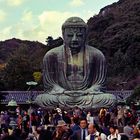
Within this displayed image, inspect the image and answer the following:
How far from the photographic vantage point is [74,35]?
31438 mm

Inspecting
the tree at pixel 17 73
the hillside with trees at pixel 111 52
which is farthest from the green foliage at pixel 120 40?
the tree at pixel 17 73

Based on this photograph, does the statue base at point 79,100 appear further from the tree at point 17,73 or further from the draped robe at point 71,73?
the tree at point 17,73

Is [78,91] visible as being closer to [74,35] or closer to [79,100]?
[79,100]

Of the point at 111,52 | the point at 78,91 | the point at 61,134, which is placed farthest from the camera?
the point at 111,52

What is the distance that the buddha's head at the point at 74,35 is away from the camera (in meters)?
31.5

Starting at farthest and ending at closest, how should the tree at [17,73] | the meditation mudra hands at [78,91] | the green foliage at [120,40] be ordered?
the green foliage at [120,40] < the tree at [17,73] < the meditation mudra hands at [78,91]

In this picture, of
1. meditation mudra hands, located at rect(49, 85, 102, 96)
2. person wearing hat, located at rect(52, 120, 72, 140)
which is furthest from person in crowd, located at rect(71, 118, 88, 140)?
meditation mudra hands, located at rect(49, 85, 102, 96)

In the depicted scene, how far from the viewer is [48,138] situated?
41.0ft

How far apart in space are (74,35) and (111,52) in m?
42.7

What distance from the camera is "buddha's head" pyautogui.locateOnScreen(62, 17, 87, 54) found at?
3145 centimetres

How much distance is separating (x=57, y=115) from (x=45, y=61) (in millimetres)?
8169

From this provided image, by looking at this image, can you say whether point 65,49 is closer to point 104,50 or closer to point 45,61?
point 45,61

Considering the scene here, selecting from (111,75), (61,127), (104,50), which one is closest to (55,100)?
(61,127)

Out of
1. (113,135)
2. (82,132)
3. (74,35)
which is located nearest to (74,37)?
(74,35)
